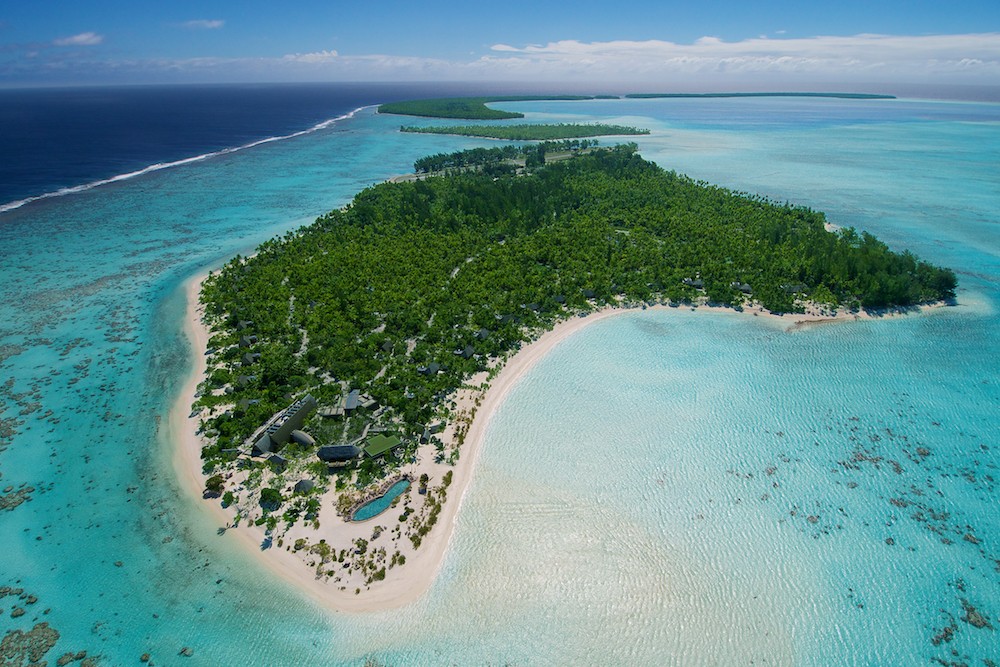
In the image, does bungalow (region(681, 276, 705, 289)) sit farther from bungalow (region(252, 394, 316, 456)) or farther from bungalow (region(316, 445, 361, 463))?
bungalow (region(252, 394, 316, 456))

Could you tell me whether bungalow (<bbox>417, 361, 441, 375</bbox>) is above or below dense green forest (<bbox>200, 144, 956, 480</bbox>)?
below

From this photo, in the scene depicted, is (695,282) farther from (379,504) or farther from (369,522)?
(369,522)

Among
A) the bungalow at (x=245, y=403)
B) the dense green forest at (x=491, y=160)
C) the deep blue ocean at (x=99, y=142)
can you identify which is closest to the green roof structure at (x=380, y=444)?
the bungalow at (x=245, y=403)

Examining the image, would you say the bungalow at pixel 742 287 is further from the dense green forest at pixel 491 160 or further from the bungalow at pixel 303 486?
the dense green forest at pixel 491 160

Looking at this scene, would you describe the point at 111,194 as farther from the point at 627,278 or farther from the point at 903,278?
the point at 903,278

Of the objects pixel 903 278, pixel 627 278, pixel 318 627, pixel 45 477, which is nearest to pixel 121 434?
pixel 45 477

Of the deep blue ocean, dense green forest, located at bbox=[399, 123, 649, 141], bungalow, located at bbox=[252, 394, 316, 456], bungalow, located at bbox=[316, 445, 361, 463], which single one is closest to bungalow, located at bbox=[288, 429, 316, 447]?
bungalow, located at bbox=[252, 394, 316, 456]
